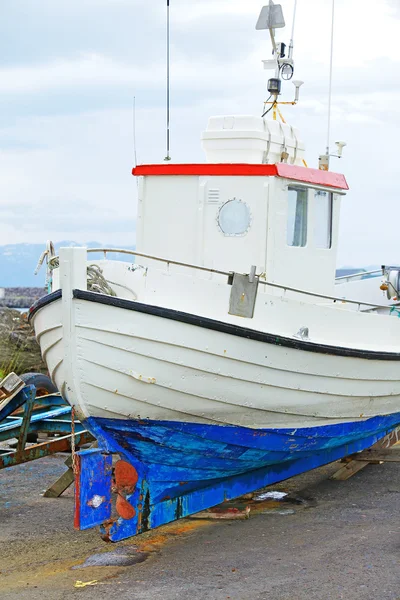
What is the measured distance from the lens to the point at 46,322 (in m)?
6.16

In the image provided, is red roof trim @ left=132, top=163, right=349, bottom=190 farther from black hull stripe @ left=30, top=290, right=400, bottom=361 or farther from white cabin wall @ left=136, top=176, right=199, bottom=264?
black hull stripe @ left=30, top=290, right=400, bottom=361

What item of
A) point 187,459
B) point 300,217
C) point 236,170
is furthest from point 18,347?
point 187,459

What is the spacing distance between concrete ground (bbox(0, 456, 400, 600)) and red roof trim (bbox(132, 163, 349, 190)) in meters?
2.79

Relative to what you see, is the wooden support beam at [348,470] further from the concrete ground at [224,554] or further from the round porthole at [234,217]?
the round porthole at [234,217]

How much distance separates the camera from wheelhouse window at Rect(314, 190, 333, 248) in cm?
805

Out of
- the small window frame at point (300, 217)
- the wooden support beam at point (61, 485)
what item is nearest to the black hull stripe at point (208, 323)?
the small window frame at point (300, 217)

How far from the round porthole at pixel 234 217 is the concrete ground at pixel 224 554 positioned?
92.3 inches

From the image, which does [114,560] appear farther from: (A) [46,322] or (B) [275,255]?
(B) [275,255]

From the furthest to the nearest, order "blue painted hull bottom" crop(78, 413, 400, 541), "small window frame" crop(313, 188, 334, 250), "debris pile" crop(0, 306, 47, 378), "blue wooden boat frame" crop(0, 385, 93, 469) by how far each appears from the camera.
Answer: "debris pile" crop(0, 306, 47, 378) < "small window frame" crop(313, 188, 334, 250) < "blue wooden boat frame" crop(0, 385, 93, 469) < "blue painted hull bottom" crop(78, 413, 400, 541)

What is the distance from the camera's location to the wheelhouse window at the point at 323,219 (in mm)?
8047

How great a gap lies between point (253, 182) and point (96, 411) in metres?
2.56

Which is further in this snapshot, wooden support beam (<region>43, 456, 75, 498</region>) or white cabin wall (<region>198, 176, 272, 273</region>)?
wooden support beam (<region>43, 456, 75, 498</region>)

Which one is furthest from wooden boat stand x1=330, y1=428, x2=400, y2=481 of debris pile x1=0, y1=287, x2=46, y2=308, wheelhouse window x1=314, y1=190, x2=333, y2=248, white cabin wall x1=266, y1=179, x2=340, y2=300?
debris pile x1=0, y1=287, x2=46, y2=308

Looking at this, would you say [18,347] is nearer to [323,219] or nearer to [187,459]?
[323,219]
